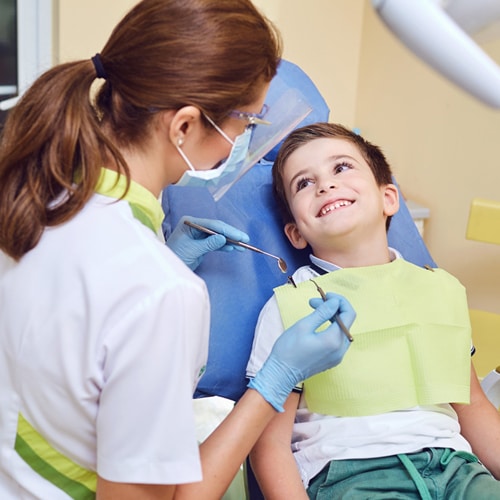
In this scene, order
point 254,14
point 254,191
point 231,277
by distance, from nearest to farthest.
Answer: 1. point 254,14
2. point 231,277
3. point 254,191

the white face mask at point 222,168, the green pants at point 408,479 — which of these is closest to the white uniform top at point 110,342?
the white face mask at point 222,168

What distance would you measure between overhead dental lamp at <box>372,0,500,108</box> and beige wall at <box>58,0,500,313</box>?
1411 millimetres

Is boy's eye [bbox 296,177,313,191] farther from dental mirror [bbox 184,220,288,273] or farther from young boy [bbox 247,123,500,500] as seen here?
dental mirror [bbox 184,220,288,273]

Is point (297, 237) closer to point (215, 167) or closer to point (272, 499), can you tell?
point (215, 167)

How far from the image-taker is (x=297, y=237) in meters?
1.64

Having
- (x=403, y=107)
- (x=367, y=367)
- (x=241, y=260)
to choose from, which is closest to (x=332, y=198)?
(x=241, y=260)

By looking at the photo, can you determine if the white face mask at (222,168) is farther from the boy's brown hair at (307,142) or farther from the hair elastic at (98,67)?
the boy's brown hair at (307,142)

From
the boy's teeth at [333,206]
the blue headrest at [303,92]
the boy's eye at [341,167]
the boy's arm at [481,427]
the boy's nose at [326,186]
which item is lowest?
the boy's arm at [481,427]

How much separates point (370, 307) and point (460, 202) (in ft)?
3.95

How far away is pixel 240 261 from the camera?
5.32 feet

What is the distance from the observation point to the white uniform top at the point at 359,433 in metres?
1.34

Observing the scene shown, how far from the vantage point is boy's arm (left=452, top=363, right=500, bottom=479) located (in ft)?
4.89


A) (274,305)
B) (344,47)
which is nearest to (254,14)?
(274,305)

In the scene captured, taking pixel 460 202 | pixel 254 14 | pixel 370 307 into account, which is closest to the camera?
pixel 254 14
